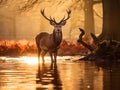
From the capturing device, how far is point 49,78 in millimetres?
19141

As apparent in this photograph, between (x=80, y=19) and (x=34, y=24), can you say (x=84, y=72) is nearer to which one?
(x=80, y=19)

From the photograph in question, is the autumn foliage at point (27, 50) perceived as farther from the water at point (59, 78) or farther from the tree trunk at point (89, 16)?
the tree trunk at point (89, 16)

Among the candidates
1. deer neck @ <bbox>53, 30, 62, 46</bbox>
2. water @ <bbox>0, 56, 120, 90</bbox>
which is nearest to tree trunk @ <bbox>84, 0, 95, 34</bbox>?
deer neck @ <bbox>53, 30, 62, 46</bbox>

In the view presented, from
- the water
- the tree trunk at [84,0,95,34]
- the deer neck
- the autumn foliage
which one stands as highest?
the tree trunk at [84,0,95,34]

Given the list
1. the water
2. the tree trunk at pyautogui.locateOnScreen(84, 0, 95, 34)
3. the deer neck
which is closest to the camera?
the water

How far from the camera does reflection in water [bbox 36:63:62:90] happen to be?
54.3ft

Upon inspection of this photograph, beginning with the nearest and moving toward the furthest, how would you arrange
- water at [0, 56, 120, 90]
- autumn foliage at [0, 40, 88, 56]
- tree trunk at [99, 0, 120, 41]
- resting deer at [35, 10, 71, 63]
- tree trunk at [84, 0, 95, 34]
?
water at [0, 56, 120, 90] → resting deer at [35, 10, 71, 63] → tree trunk at [99, 0, 120, 41] → autumn foliage at [0, 40, 88, 56] → tree trunk at [84, 0, 95, 34]

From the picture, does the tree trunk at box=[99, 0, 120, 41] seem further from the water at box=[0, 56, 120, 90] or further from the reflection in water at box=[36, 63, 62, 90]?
the water at box=[0, 56, 120, 90]

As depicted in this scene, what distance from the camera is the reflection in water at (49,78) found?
54.3 feet

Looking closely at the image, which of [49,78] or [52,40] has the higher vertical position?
[52,40]

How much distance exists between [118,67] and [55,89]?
822 centimetres

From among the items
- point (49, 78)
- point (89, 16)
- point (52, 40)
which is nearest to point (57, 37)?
point (52, 40)

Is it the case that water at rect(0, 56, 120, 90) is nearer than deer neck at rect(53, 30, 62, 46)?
Yes

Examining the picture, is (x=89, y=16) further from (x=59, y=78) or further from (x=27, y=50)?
(x=59, y=78)
